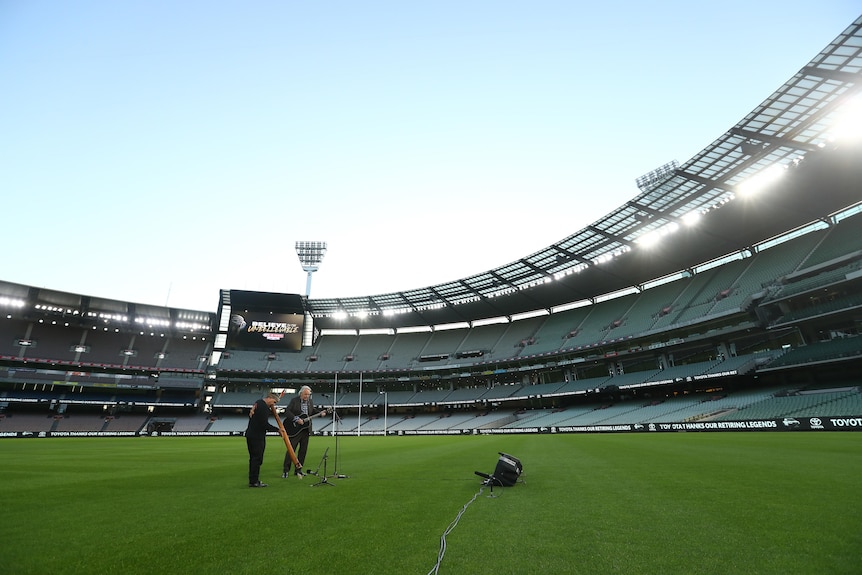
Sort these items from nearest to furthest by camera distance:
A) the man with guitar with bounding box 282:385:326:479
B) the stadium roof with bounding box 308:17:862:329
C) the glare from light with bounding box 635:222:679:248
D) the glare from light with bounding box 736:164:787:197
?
the man with guitar with bounding box 282:385:326:479 → the stadium roof with bounding box 308:17:862:329 → the glare from light with bounding box 736:164:787:197 → the glare from light with bounding box 635:222:679:248

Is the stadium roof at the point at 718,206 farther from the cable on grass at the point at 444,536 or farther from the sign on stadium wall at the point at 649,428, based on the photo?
the cable on grass at the point at 444,536

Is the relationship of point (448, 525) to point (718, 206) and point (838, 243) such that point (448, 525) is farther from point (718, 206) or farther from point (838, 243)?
point (838, 243)

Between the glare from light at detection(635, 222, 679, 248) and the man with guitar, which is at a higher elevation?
the glare from light at detection(635, 222, 679, 248)

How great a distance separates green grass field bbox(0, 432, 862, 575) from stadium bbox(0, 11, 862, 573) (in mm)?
63

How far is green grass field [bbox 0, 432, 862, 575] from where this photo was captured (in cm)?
329

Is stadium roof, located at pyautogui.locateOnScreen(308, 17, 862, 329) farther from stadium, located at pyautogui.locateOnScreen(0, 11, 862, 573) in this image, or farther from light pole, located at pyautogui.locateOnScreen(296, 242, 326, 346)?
light pole, located at pyautogui.locateOnScreen(296, 242, 326, 346)

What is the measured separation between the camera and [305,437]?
10.1 m

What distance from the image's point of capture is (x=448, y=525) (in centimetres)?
463

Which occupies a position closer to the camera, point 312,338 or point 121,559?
point 121,559

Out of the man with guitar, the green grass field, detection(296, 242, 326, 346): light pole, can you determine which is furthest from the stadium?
detection(296, 242, 326, 346): light pole

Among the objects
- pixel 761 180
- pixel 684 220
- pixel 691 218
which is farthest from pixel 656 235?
pixel 761 180

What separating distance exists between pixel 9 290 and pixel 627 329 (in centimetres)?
7567

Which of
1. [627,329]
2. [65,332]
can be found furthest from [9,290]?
[627,329]

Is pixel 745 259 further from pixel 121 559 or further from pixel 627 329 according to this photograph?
pixel 121 559
